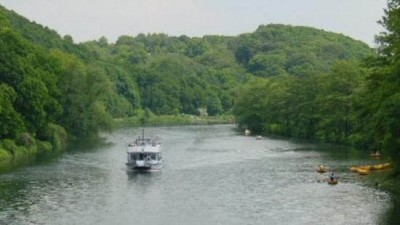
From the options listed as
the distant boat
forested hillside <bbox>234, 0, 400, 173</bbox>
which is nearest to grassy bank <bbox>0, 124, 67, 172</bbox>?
the distant boat

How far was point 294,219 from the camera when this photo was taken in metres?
50.0

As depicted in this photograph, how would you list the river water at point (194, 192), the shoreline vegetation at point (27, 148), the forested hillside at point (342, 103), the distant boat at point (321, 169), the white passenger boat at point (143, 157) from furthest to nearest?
the shoreline vegetation at point (27, 148) < the white passenger boat at point (143, 157) < the distant boat at point (321, 169) < the forested hillside at point (342, 103) < the river water at point (194, 192)

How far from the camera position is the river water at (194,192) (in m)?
51.2

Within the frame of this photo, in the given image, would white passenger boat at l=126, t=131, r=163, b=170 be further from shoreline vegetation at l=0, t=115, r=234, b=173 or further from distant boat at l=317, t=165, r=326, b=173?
distant boat at l=317, t=165, r=326, b=173

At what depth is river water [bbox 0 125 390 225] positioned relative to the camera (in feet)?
168

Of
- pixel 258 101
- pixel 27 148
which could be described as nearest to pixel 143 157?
pixel 27 148

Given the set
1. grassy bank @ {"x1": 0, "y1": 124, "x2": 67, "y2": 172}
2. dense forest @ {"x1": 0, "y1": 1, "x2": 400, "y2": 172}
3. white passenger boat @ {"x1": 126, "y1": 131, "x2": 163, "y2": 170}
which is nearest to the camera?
dense forest @ {"x1": 0, "y1": 1, "x2": 400, "y2": 172}

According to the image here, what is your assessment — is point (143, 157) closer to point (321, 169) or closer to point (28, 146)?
point (321, 169)

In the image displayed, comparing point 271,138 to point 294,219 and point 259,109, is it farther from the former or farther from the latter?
point 294,219

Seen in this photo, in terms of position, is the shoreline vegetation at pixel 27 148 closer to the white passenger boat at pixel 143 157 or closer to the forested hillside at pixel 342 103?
the white passenger boat at pixel 143 157

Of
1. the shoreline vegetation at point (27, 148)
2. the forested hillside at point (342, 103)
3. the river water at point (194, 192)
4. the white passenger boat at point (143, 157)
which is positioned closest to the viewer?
the river water at point (194, 192)

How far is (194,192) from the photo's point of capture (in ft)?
206

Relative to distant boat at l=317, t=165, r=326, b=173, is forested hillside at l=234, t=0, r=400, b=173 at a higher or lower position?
higher

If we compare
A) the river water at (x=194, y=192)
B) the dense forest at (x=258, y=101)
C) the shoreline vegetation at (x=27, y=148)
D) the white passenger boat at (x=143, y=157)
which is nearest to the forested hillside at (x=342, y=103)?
the dense forest at (x=258, y=101)
